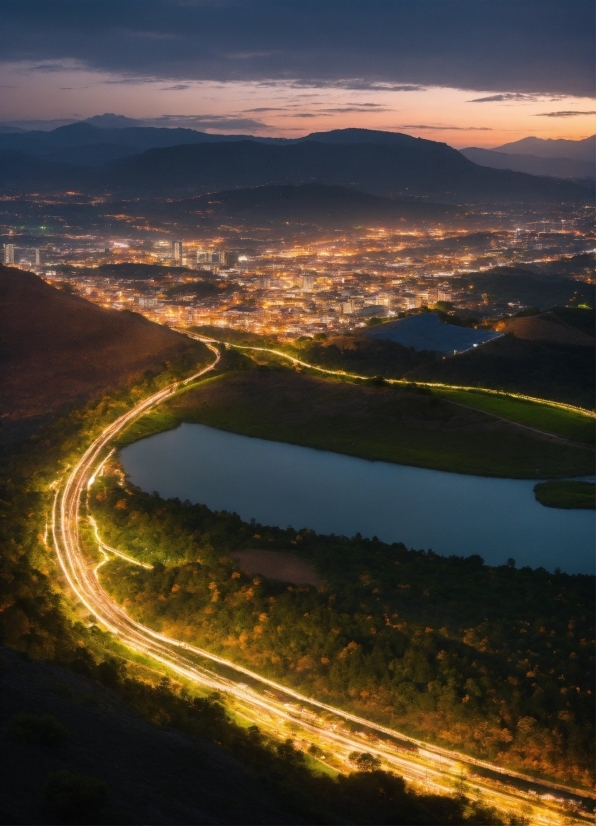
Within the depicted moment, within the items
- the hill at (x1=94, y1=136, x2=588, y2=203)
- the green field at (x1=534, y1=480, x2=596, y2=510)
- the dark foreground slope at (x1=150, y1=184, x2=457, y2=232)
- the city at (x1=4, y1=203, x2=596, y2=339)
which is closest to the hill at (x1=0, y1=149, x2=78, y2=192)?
the hill at (x1=94, y1=136, x2=588, y2=203)

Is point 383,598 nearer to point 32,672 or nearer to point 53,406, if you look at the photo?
point 32,672

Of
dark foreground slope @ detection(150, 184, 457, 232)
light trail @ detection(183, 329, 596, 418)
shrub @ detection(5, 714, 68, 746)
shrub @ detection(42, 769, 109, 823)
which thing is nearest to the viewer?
shrub @ detection(42, 769, 109, 823)

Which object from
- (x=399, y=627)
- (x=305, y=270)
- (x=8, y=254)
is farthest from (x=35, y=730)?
(x=8, y=254)

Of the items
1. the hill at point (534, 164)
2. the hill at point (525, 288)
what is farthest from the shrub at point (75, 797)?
the hill at point (534, 164)

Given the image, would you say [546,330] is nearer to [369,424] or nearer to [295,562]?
[369,424]

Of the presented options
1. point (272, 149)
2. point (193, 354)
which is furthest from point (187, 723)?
point (272, 149)

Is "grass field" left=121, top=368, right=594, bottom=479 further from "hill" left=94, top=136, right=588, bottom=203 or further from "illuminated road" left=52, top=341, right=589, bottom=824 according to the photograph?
"hill" left=94, top=136, right=588, bottom=203
